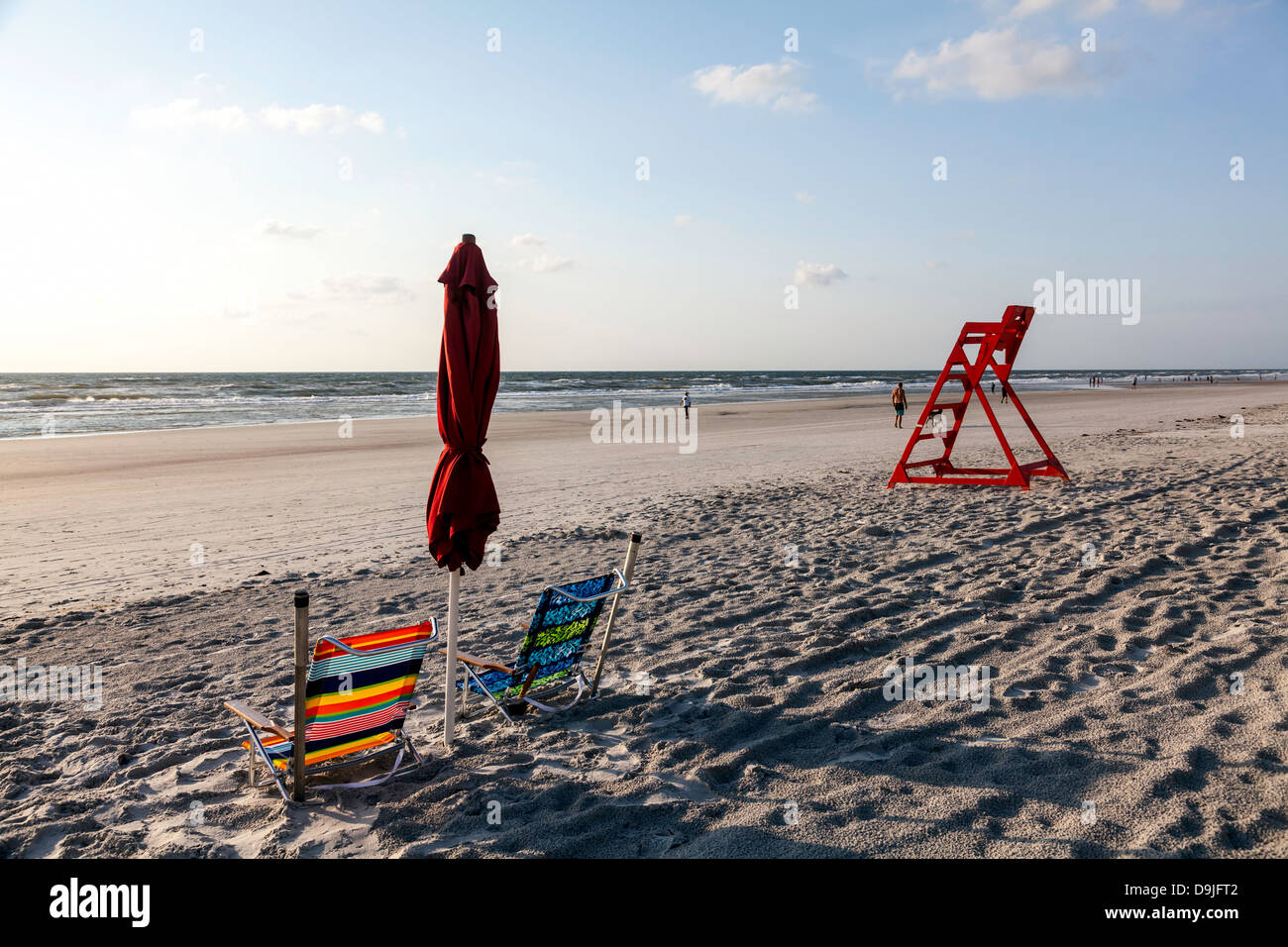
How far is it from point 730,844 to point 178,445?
20.8 meters

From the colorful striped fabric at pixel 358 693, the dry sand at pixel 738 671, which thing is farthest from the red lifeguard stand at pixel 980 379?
the colorful striped fabric at pixel 358 693

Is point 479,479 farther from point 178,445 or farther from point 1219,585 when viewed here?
point 178,445

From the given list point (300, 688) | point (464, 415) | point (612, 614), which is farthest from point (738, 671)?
point (300, 688)

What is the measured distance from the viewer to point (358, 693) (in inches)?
133

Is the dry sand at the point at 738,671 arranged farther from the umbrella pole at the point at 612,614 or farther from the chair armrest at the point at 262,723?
the chair armrest at the point at 262,723

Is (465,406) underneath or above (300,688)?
above

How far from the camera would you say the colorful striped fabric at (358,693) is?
10.7 feet

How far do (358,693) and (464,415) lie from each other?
133 cm

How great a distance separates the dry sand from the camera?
3.02m

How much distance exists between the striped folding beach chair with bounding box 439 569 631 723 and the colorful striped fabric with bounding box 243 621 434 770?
0.51 m

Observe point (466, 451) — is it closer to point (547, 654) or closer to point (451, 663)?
point (451, 663)

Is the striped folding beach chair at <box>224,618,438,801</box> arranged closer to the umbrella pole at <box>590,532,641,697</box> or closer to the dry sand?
the dry sand

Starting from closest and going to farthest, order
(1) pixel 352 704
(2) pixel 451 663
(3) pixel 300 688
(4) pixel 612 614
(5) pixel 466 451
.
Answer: (3) pixel 300 688 → (1) pixel 352 704 → (5) pixel 466 451 → (2) pixel 451 663 → (4) pixel 612 614
